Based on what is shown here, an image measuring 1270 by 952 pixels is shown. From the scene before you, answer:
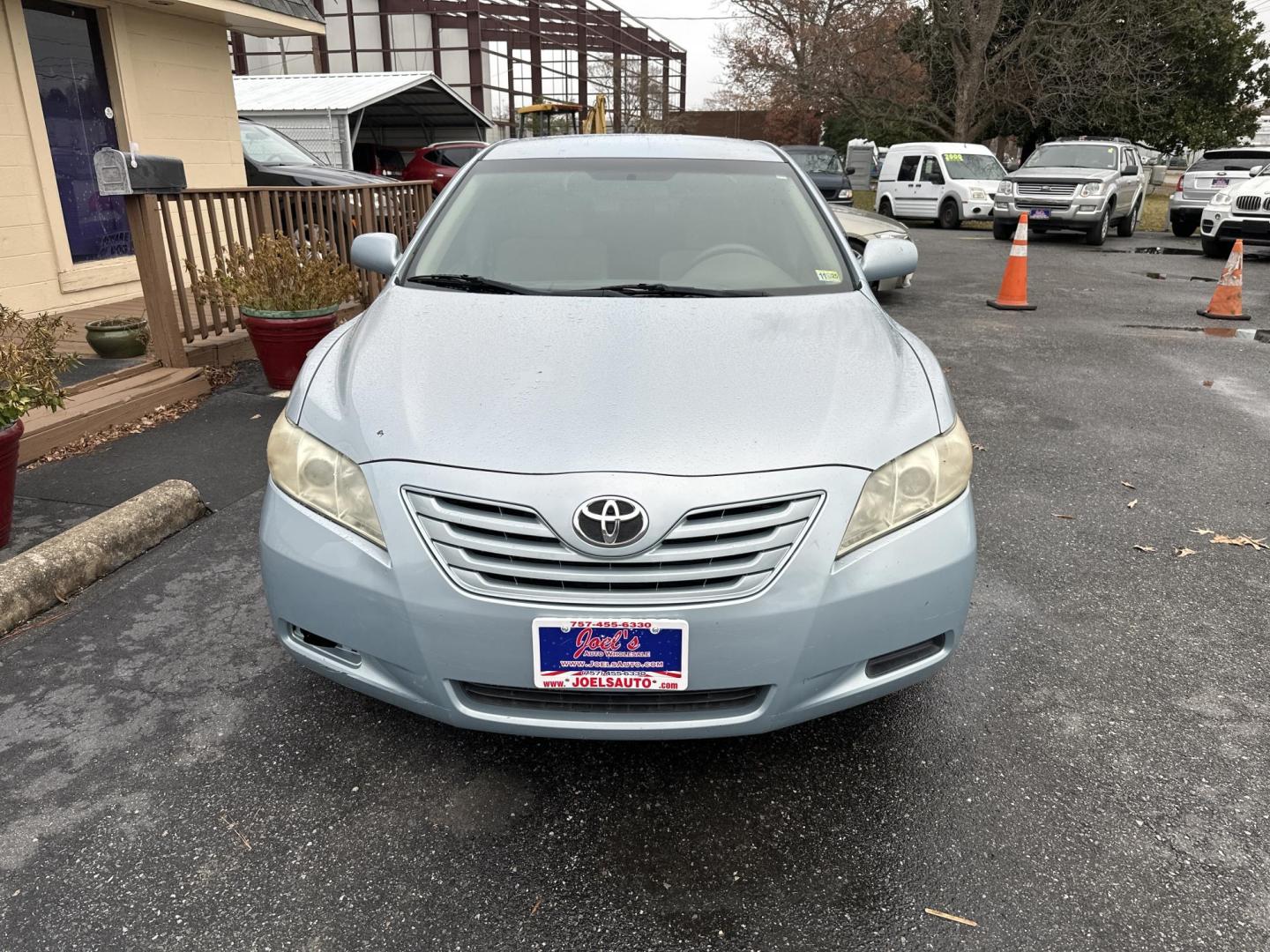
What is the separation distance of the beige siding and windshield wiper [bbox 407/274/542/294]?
5310 millimetres

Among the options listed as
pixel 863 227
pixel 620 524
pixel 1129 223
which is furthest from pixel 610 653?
pixel 1129 223

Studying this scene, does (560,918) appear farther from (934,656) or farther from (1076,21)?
(1076,21)

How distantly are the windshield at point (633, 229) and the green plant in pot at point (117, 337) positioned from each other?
3.54 meters

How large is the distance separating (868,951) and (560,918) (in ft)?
2.15

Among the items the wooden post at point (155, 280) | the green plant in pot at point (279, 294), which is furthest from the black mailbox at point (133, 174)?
the green plant in pot at point (279, 294)

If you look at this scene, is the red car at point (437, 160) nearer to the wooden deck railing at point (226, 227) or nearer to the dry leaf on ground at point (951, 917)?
the wooden deck railing at point (226, 227)

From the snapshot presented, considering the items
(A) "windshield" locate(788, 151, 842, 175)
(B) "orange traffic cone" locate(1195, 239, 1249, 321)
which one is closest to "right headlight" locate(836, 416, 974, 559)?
(B) "orange traffic cone" locate(1195, 239, 1249, 321)

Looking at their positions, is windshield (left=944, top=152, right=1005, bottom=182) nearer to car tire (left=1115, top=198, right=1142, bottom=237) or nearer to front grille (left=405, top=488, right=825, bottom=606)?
car tire (left=1115, top=198, right=1142, bottom=237)

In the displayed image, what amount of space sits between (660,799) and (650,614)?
0.65 meters

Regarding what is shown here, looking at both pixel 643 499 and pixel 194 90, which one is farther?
pixel 194 90

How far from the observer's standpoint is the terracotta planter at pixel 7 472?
3.52m

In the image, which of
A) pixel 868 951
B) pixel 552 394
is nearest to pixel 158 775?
pixel 552 394

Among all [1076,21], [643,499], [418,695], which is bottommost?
[418,695]

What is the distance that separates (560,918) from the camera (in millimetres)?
1945
